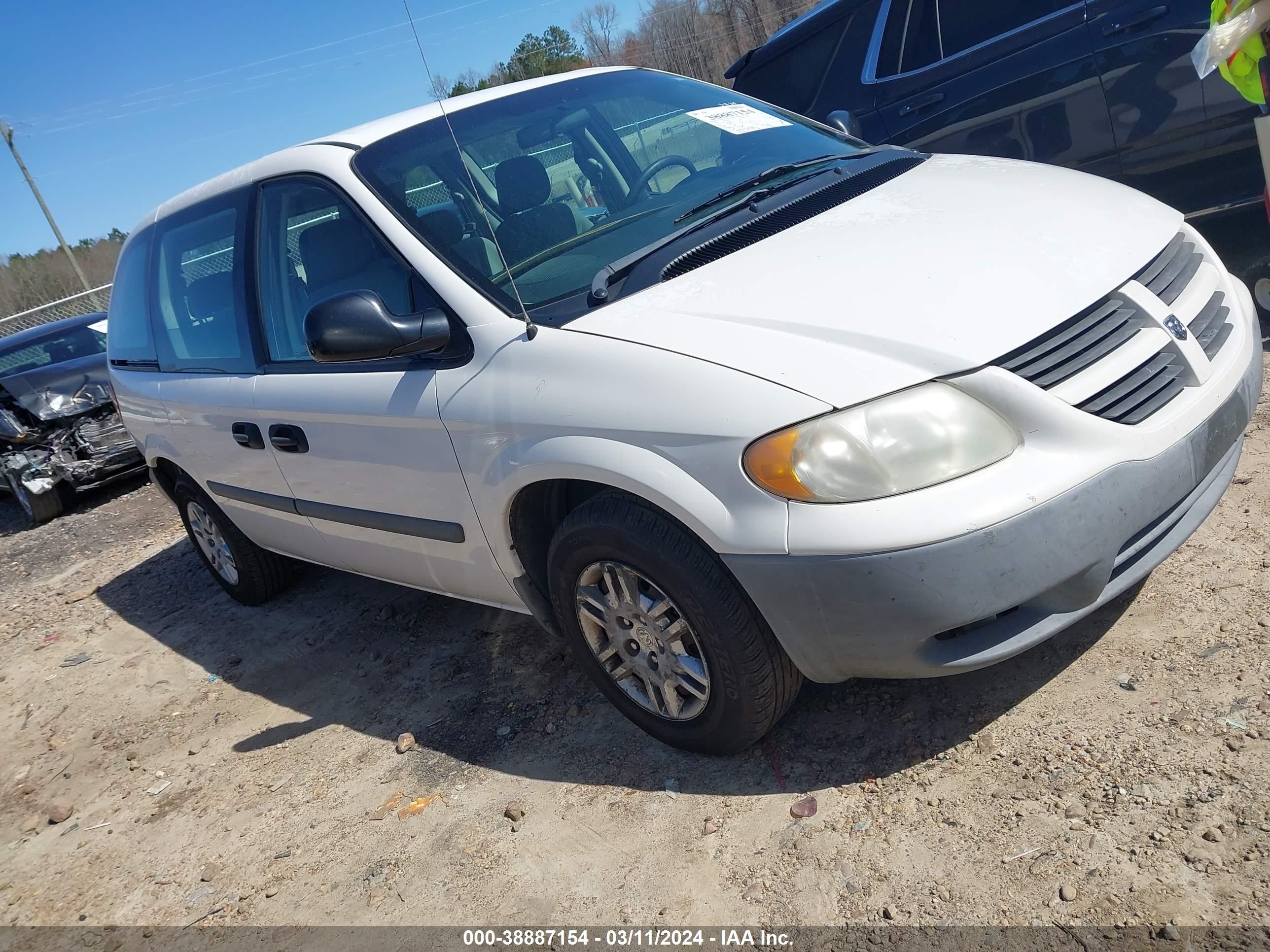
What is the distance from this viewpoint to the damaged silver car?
27.5ft

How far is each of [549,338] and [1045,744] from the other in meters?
1.62

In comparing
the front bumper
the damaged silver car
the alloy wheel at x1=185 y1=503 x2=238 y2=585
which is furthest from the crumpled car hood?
the front bumper

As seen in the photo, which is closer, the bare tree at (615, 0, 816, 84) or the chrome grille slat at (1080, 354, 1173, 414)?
the chrome grille slat at (1080, 354, 1173, 414)

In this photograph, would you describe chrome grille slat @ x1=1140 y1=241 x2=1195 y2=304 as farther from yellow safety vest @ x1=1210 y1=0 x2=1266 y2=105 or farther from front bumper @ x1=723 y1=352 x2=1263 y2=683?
yellow safety vest @ x1=1210 y1=0 x2=1266 y2=105

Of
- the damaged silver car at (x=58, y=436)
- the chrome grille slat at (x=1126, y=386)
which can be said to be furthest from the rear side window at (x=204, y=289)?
the damaged silver car at (x=58, y=436)

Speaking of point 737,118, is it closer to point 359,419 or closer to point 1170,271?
point 1170,271

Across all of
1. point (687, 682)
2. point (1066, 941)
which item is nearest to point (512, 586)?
point (687, 682)

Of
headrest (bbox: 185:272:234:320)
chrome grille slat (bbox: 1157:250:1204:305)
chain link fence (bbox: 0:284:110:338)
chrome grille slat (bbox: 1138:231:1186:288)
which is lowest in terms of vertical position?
chrome grille slat (bbox: 1157:250:1204:305)

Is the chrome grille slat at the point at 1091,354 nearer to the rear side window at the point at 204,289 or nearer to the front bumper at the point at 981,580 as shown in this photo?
the front bumper at the point at 981,580

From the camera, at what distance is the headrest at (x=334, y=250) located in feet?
10.3

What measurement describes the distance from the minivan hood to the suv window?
248 centimetres

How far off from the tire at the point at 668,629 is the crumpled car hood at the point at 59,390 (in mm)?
7290

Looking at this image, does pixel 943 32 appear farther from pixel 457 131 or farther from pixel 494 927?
pixel 494 927

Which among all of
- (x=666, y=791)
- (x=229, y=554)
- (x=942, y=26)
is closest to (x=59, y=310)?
(x=229, y=554)
